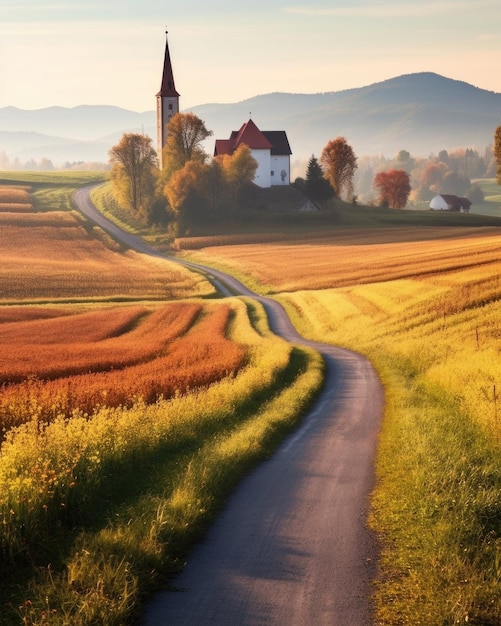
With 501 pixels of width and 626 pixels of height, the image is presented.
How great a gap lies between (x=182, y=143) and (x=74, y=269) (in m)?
48.3

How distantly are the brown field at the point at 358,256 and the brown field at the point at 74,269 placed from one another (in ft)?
25.0

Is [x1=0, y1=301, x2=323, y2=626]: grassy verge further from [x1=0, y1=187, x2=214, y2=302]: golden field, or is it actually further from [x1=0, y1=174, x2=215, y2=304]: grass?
[x1=0, y1=187, x2=214, y2=302]: golden field

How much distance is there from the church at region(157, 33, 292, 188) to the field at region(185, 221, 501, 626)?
57290 millimetres

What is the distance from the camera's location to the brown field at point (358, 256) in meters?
66.8

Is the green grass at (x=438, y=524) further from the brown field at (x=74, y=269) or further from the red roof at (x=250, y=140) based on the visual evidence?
the red roof at (x=250, y=140)

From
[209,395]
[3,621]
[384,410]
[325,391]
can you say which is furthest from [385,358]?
[3,621]

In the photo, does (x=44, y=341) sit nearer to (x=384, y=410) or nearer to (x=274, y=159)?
(x=384, y=410)

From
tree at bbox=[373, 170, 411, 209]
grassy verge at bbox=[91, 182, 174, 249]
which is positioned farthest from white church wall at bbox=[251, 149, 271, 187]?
tree at bbox=[373, 170, 411, 209]

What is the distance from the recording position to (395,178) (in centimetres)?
16662

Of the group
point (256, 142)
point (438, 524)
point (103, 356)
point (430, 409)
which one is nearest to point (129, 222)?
point (256, 142)

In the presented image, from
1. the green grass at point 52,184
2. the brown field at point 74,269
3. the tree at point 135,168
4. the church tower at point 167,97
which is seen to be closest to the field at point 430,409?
the brown field at point 74,269

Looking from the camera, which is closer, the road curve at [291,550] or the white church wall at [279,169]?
the road curve at [291,550]

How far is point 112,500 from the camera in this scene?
1427 cm

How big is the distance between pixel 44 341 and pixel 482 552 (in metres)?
32.8
